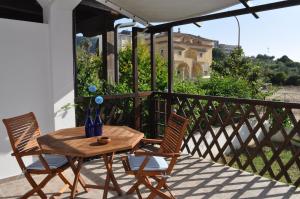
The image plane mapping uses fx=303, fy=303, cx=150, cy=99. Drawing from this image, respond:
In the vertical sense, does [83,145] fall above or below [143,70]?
below

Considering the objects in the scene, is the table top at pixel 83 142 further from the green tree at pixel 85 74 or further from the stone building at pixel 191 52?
the stone building at pixel 191 52

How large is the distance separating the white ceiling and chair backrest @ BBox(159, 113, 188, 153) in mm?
1711

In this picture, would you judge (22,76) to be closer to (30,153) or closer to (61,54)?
(61,54)

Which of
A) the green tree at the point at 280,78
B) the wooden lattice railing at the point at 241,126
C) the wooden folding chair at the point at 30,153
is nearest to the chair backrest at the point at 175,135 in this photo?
the wooden folding chair at the point at 30,153

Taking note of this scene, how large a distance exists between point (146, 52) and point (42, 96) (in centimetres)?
593

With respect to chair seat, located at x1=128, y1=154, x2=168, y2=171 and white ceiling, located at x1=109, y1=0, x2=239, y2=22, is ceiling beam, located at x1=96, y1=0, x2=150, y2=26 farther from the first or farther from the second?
chair seat, located at x1=128, y1=154, x2=168, y2=171

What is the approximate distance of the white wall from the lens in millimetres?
3941

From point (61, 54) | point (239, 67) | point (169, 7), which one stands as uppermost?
point (169, 7)

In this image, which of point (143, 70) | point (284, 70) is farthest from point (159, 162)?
point (284, 70)

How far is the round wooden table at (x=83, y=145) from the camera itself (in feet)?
9.33

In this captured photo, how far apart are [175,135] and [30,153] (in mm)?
1503

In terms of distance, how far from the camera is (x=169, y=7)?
14.6 feet

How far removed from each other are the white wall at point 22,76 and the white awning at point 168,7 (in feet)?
3.96

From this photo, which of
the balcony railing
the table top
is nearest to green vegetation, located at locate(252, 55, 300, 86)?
the balcony railing
